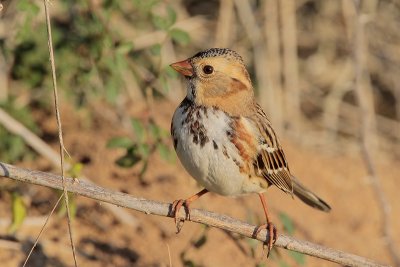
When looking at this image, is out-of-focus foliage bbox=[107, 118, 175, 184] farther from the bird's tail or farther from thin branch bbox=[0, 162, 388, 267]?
thin branch bbox=[0, 162, 388, 267]

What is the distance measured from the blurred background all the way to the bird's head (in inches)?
17.0

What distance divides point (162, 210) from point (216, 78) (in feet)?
2.50

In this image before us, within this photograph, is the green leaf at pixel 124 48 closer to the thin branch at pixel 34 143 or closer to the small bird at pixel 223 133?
the small bird at pixel 223 133

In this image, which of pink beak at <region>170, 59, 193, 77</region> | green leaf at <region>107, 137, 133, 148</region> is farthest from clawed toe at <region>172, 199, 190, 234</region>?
green leaf at <region>107, 137, 133, 148</region>

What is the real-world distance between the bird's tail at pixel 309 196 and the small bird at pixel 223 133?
0.90 feet

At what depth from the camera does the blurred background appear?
4891 mm

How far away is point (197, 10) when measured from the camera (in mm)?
8055

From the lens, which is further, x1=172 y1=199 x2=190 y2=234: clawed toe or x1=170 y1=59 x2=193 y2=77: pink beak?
x1=170 y1=59 x2=193 y2=77: pink beak

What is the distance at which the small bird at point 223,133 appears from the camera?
3.83 metres

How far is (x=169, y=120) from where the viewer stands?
6.44m

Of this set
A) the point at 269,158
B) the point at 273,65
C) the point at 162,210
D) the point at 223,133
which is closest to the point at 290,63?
the point at 273,65

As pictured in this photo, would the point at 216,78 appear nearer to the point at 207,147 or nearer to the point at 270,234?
the point at 207,147

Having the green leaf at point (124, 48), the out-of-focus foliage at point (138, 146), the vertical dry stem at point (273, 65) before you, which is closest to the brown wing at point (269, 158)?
the out-of-focus foliage at point (138, 146)

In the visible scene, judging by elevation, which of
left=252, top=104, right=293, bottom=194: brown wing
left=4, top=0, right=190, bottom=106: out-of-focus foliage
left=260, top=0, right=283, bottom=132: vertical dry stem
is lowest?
left=252, top=104, right=293, bottom=194: brown wing
